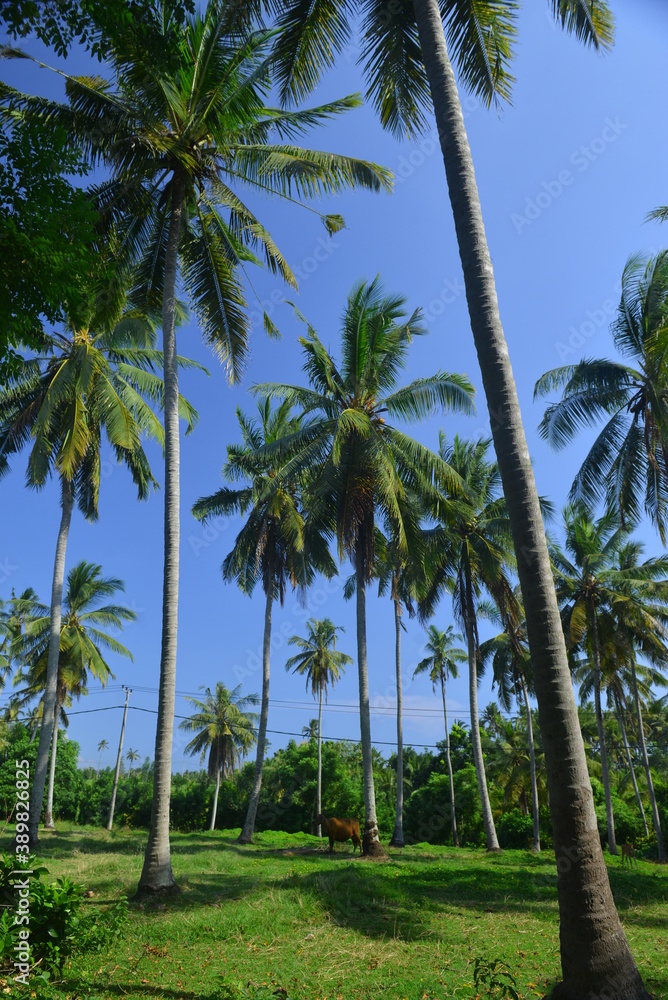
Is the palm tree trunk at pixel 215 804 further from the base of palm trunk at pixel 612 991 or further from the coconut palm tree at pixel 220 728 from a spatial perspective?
the base of palm trunk at pixel 612 991

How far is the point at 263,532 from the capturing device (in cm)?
2659

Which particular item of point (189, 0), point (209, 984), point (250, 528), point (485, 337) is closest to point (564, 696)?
point (485, 337)

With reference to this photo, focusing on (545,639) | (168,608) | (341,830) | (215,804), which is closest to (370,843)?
(341,830)

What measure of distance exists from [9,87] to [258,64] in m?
4.54

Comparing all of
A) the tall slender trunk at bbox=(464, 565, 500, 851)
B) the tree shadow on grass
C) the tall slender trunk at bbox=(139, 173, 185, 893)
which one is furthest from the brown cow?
the tree shadow on grass

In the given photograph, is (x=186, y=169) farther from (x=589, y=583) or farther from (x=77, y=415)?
(x=589, y=583)

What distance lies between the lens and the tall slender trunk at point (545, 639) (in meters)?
4.80

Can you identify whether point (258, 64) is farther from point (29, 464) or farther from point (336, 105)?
point (29, 464)

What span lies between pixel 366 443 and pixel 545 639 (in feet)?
45.6

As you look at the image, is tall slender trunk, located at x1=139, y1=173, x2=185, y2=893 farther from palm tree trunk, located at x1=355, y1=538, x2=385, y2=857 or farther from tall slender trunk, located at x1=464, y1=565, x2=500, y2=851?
tall slender trunk, located at x1=464, y1=565, x2=500, y2=851

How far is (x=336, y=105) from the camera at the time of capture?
13.3 meters

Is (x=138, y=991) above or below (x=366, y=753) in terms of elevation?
below

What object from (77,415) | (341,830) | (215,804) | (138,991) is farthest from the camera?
(215,804)

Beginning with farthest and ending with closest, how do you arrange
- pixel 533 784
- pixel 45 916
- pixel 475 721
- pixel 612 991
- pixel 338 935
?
pixel 533 784 < pixel 475 721 < pixel 338 935 < pixel 45 916 < pixel 612 991
